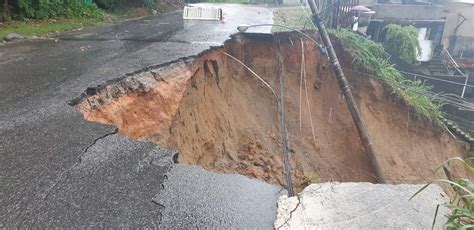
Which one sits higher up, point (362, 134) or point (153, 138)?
point (153, 138)

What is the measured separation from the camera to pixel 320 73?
10391 mm

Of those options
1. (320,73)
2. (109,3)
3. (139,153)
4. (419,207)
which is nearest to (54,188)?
(139,153)

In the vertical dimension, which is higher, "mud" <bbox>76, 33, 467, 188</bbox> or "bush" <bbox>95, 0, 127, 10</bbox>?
"bush" <bbox>95, 0, 127, 10</bbox>

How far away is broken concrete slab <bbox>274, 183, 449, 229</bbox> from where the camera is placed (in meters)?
2.10

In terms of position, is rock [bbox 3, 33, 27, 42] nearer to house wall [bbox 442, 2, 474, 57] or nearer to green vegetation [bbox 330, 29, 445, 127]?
green vegetation [bbox 330, 29, 445, 127]

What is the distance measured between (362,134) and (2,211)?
313 inches

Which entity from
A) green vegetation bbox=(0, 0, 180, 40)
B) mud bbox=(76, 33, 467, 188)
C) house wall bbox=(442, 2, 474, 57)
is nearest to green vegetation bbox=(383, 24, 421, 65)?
mud bbox=(76, 33, 467, 188)

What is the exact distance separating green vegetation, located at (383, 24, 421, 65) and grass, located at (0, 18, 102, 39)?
1303 centimetres

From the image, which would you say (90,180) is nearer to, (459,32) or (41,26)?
(41,26)

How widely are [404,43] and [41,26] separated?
14462 mm

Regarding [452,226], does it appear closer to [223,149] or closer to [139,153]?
[139,153]

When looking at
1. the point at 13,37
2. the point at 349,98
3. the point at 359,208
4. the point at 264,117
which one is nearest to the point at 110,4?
the point at 13,37

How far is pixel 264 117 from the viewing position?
8.98 m

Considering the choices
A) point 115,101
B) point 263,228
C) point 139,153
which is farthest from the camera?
point 115,101
